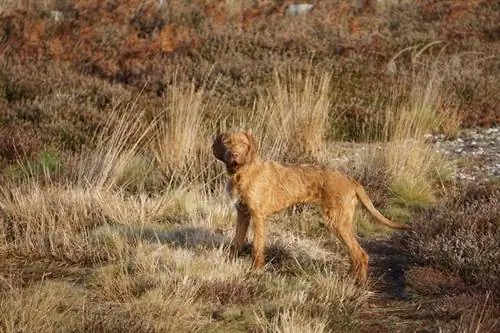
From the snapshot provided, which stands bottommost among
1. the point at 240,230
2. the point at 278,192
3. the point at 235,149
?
the point at 240,230

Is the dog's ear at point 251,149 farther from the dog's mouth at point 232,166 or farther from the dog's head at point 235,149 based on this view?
the dog's mouth at point 232,166

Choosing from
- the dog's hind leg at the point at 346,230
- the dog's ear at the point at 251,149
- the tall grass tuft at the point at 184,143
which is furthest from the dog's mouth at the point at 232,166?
the tall grass tuft at the point at 184,143

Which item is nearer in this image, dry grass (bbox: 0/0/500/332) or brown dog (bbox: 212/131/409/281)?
dry grass (bbox: 0/0/500/332)

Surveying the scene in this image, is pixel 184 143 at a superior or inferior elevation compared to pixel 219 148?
inferior

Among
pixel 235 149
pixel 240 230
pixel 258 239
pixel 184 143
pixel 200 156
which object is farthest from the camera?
pixel 184 143

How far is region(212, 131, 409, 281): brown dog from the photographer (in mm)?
5664

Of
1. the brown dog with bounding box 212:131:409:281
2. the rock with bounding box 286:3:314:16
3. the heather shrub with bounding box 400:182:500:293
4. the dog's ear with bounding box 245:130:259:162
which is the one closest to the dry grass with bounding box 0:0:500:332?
the heather shrub with bounding box 400:182:500:293

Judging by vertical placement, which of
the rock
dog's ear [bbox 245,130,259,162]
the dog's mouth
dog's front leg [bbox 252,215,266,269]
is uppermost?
dog's ear [bbox 245,130,259,162]

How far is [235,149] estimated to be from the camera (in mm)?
5500

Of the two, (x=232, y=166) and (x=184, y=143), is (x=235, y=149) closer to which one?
(x=232, y=166)

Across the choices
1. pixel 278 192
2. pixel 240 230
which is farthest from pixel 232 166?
pixel 240 230

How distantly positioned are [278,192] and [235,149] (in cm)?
57

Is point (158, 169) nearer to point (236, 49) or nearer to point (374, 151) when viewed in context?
point (374, 151)

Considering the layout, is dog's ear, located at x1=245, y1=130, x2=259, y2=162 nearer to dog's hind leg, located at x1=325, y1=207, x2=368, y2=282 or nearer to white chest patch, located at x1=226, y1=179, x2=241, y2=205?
white chest patch, located at x1=226, y1=179, x2=241, y2=205
